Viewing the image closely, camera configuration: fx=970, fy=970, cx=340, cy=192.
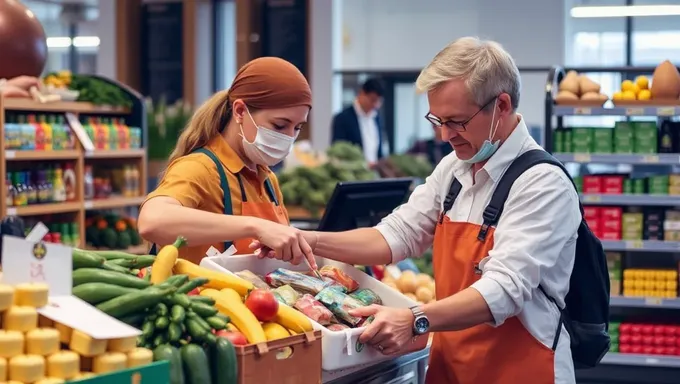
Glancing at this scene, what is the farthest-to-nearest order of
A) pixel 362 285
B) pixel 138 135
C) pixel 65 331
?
pixel 138 135
pixel 362 285
pixel 65 331

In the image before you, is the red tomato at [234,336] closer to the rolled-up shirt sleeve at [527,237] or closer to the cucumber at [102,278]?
the cucumber at [102,278]

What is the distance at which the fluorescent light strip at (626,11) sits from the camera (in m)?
11.8

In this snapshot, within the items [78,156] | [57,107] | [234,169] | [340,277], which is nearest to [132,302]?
[340,277]

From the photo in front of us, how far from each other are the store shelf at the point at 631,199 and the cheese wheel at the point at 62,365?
4.89 metres

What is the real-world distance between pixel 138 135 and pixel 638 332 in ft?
13.6

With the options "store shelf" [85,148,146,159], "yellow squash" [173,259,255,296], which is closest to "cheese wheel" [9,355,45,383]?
"yellow squash" [173,259,255,296]

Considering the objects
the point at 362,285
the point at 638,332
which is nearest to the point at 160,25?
the point at 638,332

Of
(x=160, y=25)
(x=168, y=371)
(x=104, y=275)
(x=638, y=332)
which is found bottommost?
(x=638, y=332)

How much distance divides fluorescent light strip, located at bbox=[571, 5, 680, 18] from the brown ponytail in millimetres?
9755

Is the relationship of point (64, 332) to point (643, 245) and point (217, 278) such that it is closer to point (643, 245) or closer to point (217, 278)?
point (217, 278)

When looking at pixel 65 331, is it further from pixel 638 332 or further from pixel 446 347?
pixel 638 332

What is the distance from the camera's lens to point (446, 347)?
280 cm

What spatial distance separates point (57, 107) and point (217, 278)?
4716 millimetres

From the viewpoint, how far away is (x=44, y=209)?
6.68m
